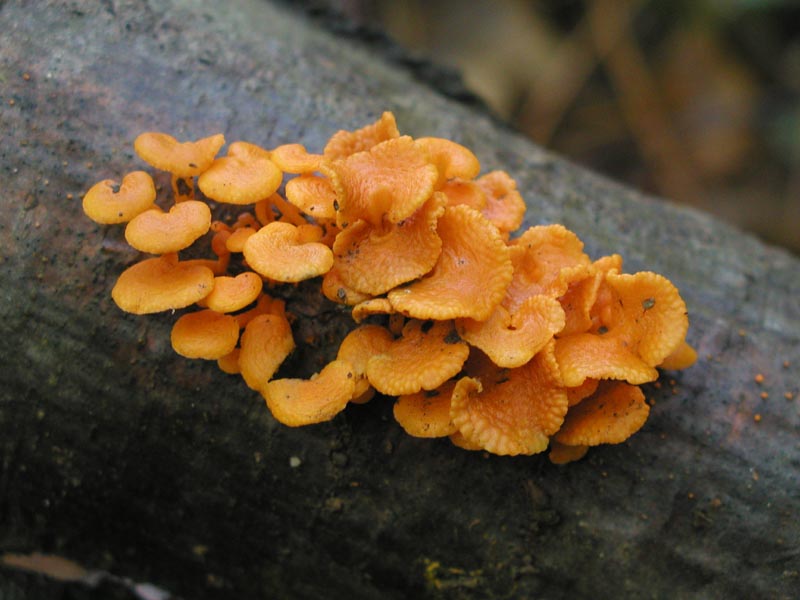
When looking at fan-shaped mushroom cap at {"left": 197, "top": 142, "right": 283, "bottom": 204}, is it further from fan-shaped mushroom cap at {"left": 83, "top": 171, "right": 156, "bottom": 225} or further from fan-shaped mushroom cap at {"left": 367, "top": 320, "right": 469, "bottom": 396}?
fan-shaped mushroom cap at {"left": 367, "top": 320, "right": 469, "bottom": 396}

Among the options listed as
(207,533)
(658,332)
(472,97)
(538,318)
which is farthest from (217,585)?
(472,97)

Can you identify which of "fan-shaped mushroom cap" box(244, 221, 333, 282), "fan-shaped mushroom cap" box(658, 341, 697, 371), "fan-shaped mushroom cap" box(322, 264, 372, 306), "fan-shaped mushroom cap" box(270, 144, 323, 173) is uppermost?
"fan-shaped mushroom cap" box(658, 341, 697, 371)

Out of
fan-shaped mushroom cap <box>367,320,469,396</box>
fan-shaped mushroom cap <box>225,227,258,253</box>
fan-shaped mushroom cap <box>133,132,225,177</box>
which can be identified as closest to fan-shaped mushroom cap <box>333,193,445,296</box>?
fan-shaped mushroom cap <box>367,320,469,396</box>

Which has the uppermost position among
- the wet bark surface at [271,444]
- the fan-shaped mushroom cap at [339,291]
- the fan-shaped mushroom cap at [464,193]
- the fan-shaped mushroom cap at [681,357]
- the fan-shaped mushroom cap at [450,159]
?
the fan-shaped mushroom cap at [450,159]

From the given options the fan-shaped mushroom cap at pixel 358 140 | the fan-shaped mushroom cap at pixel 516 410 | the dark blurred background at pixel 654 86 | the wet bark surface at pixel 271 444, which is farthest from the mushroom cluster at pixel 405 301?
the dark blurred background at pixel 654 86

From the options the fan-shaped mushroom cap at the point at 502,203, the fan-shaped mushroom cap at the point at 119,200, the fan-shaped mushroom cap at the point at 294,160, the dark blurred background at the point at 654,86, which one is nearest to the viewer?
the fan-shaped mushroom cap at the point at 119,200

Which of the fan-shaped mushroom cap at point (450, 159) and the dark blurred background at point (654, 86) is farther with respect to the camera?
the dark blurred background at point (654, 86)

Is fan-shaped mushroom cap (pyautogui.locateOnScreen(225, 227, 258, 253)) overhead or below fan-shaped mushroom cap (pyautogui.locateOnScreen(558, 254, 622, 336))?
below

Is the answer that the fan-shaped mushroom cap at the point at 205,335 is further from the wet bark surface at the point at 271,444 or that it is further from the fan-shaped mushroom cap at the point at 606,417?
the fan-shaped mushroom cap at the point at 606,417

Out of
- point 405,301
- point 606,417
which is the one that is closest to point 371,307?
point 405,301
